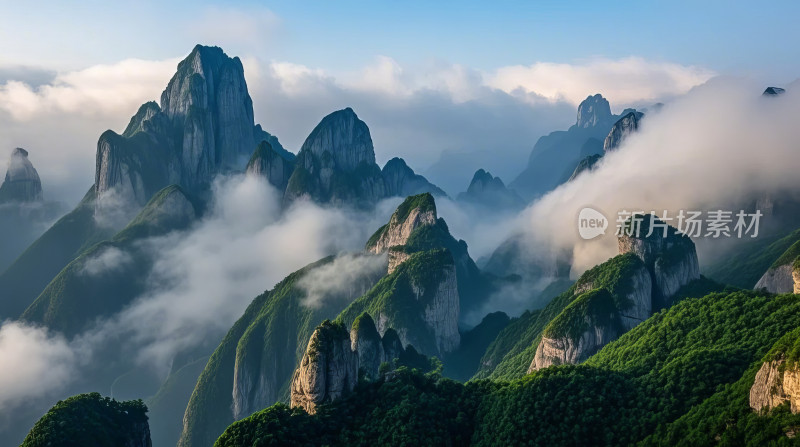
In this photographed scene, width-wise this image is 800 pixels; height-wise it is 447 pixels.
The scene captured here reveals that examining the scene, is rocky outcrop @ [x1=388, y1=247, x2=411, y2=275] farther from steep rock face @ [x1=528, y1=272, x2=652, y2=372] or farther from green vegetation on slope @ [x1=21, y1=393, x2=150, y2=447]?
green vegetation on slope @ [x1=21, y1=393, x2=150, y2=447]

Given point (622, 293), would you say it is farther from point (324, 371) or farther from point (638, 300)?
point (324, 371)

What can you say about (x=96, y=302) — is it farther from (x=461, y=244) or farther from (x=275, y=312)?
(x=461, y=244)

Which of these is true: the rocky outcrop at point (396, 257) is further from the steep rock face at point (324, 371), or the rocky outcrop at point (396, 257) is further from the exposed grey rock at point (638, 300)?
the steep rock face at point (324, 371)

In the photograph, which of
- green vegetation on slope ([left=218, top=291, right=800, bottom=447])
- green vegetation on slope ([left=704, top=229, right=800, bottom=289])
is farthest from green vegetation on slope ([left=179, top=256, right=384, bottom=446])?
green vegetation on slope ([left=218, top=291, right=800, bottom=447])

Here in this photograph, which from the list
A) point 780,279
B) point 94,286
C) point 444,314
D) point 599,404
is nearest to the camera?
point 599,404

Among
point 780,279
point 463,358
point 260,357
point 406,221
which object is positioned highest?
point 406,221

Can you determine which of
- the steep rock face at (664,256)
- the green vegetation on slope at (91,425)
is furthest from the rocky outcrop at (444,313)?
the green vegetation on slope at (91,425)

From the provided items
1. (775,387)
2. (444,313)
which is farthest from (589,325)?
(444,313)
